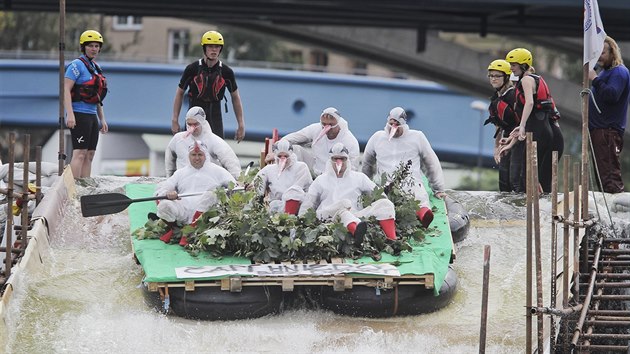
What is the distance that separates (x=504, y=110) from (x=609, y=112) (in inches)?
47.1

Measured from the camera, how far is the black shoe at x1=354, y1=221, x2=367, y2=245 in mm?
15016

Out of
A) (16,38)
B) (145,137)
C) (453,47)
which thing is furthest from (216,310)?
(16,38)

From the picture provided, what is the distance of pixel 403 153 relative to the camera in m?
17.0

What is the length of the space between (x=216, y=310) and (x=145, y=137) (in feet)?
82.2

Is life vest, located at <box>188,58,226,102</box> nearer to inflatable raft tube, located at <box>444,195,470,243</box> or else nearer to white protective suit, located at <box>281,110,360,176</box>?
white protective suit, located at <box>281,110,360,176</box>

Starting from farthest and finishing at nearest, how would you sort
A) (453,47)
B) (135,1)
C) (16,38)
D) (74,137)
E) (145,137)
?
(16,38)
(145,137)
(453,47)
(135,1)
(74,137)

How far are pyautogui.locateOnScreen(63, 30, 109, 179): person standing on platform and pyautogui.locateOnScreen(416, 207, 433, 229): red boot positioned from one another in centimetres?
401

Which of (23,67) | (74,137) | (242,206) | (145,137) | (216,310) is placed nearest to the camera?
(216,310)

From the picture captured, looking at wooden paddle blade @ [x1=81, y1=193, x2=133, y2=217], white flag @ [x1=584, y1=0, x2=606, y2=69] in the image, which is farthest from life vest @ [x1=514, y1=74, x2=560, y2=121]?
wooden paddle blade @ [x1=81, y1=193, x2=133, y2=217]

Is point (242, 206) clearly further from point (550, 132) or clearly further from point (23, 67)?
point (23, 67)

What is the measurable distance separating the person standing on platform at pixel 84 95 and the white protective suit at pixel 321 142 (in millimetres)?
2225

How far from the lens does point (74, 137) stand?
18.0 metres

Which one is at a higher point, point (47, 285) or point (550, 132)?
point (550, 132)

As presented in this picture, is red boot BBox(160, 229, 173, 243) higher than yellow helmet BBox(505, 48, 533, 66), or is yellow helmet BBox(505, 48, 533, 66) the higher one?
yellow helmet BBox(505, 48, 533, 66)
